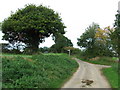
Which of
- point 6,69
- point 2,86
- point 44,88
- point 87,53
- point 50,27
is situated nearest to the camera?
point 2,86

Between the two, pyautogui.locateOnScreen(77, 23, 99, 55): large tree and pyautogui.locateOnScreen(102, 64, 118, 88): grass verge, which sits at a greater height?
pyautogui.locateOnScreen(77, 23, 99, 55): large tree

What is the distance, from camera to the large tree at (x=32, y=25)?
28234 millimetres

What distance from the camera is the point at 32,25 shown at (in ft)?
91.1

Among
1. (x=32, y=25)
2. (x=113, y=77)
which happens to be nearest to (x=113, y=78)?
(x=113, y=77)

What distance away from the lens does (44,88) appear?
10.9 m

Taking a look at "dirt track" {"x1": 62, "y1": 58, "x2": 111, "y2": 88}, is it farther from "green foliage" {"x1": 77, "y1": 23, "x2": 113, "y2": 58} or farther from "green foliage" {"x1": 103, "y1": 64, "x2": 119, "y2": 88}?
"green foliage" {"x1": 77, "y1": 23, "x2": 113, "y2": 58}

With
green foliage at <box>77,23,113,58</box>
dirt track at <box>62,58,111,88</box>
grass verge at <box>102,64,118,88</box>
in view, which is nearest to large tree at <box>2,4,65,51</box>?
dirt track at <box>62,58,111,88</box>

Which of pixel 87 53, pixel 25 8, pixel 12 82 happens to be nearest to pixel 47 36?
pixel 25 8

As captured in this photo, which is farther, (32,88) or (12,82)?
(12,82)

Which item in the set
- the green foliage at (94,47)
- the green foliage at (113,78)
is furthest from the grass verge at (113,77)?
the green foliage at (94,47)

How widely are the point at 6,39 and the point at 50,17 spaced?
1142 centimetres

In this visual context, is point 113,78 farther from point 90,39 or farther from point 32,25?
point 90,39

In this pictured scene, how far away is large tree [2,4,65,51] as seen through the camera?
28.2 meters

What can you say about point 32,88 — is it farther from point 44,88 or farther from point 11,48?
point 11,48
